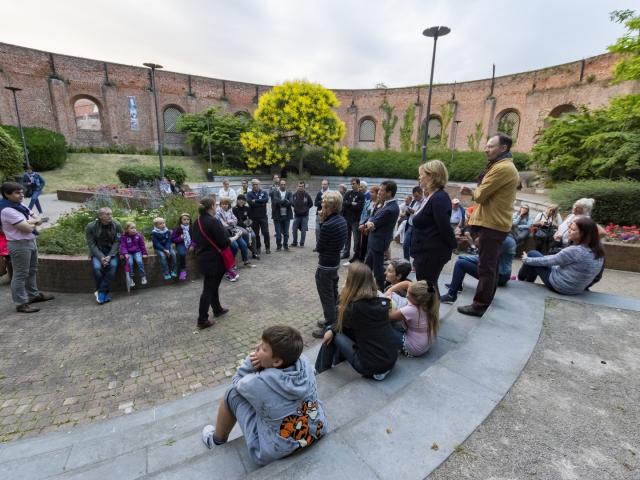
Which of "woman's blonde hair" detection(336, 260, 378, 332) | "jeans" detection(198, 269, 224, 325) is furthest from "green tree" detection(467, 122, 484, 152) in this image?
"woman's blonde hair" detection(336, 260, 378, 332)

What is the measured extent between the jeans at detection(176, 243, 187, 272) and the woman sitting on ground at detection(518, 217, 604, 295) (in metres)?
5.81

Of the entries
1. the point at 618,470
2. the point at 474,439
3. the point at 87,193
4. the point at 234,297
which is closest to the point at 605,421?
the point at 618,470

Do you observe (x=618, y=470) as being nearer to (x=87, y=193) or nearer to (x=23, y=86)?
(x=87, y=193)

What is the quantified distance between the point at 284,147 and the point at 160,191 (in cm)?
1122

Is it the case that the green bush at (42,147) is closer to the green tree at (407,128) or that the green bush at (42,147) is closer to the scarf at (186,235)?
the scarf at (186,235)

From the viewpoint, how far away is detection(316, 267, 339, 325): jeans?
155 inches

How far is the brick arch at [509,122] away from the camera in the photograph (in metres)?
26.1

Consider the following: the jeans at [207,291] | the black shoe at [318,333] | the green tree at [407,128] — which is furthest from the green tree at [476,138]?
the jeans at [207,291]

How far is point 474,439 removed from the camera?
1979 millimetres

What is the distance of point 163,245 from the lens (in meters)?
5.95

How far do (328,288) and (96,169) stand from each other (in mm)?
22024

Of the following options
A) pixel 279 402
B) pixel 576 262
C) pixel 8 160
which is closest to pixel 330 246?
pixel 279 402

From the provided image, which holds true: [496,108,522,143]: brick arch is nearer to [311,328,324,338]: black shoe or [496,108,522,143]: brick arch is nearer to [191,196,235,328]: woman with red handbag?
[311,328,324,338]: black shoe

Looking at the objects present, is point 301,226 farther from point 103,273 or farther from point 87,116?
point 87,116
